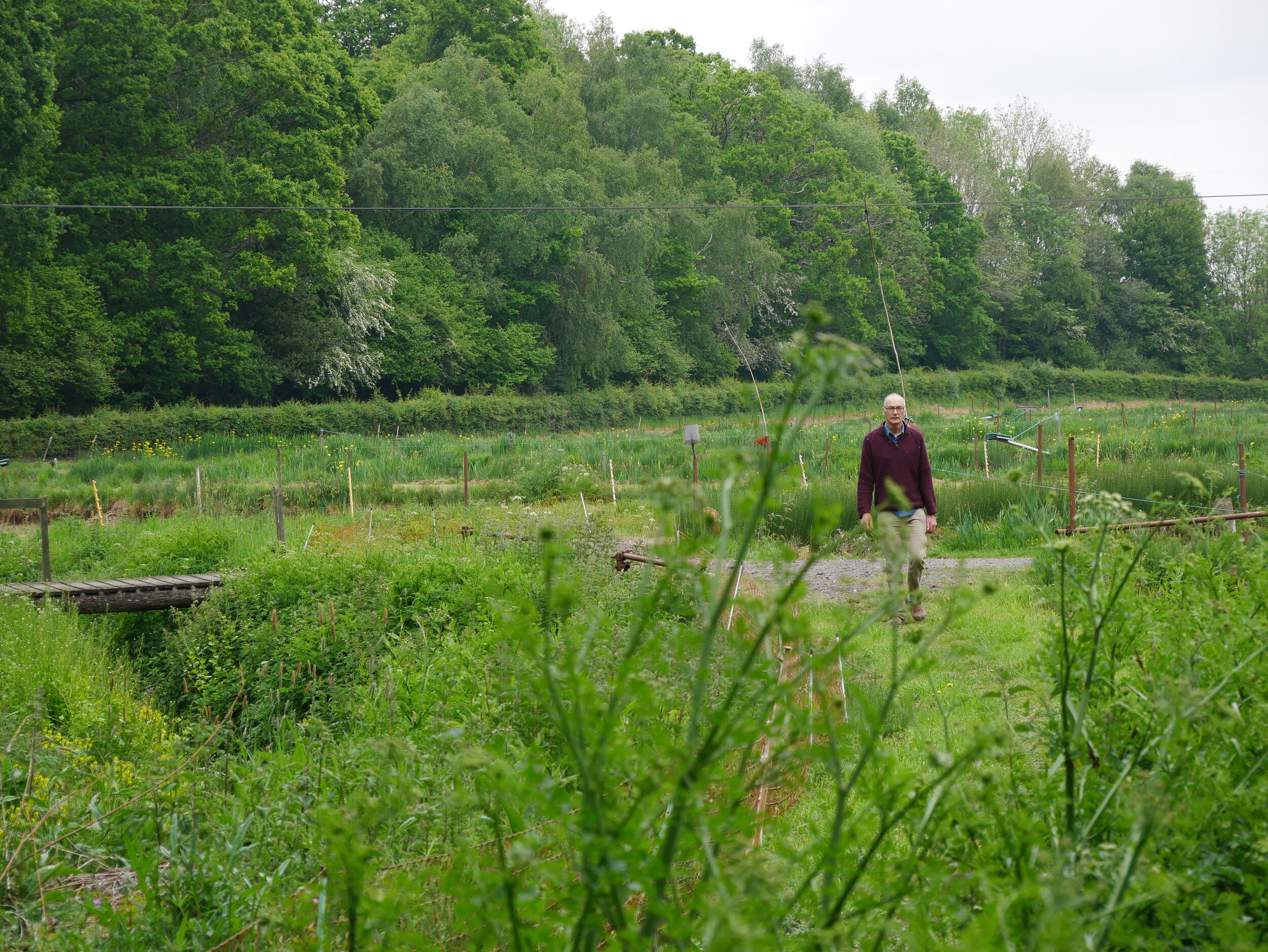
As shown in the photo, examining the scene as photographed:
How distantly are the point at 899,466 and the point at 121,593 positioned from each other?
19.9ft

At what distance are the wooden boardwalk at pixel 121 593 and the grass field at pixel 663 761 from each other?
429mm

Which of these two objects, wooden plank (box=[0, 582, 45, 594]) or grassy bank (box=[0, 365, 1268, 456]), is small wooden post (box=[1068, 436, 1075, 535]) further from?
wooden plank (box=[0, 582, 45, 594])

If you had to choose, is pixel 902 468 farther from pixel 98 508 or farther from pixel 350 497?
pixel 98 508

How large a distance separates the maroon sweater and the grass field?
0.91 meters

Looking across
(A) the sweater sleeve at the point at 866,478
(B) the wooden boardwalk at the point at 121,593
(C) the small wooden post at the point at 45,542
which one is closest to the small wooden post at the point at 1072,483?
(A) the sweater sleeve at the point at 866,478

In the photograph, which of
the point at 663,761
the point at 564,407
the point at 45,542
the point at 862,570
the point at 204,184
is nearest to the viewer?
the point at 663,761

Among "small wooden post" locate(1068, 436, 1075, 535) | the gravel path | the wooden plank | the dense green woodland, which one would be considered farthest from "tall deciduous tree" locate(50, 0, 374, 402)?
"small wooden post" locate(1068, 436, 1075, 535)

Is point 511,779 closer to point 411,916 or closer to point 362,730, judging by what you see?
point 411,916

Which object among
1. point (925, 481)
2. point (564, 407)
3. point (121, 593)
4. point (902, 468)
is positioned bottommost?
point (121, 593)

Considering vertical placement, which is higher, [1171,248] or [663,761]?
[1171,248]

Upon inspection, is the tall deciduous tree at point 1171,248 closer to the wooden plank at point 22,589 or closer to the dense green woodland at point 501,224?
the dense green woodland at point 501,224

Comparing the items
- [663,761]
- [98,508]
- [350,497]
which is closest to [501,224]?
[350,497]

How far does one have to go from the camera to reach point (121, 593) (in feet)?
26.4

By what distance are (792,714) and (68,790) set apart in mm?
3592
